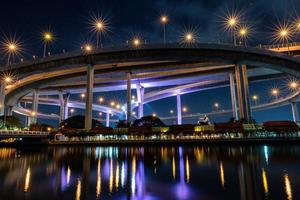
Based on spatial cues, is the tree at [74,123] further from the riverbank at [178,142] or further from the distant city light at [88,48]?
the distant city light at [88,48]

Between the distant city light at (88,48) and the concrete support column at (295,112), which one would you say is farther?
the concrete support column at (295,112)

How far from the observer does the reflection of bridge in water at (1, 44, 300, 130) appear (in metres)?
47.6

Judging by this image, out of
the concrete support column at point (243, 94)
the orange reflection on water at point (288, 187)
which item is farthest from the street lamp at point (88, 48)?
the orange reflection on water at point (288, 187)

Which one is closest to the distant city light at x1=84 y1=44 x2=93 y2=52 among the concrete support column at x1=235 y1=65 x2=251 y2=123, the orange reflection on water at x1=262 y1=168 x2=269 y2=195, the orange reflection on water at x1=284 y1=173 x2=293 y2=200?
the concrete support column at x1=235 y1=65 x2=251 y2=123

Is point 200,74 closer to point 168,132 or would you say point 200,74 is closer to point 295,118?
point 168,132

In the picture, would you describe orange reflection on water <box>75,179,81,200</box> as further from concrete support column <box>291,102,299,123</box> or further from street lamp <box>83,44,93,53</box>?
concrete support column <box>291,102,299,123</box>

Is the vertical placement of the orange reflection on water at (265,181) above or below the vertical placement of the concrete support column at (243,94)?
below

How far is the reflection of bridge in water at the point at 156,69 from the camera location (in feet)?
156

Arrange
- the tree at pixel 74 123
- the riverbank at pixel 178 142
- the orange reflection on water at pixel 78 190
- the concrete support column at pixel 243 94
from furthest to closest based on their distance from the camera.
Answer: the tree at pixel 74 123, the concrete support column at pixel 243 94, the riverbank at pixel 178 142, the orange reflection on water at pixel 78 190

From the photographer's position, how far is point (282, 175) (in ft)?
34.4

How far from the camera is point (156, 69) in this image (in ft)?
198

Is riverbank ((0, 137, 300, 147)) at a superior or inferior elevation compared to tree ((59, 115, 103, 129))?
inferior

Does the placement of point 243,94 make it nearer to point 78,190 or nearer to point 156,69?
point 156,69

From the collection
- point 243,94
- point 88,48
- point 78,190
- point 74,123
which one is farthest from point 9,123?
point 243,94
